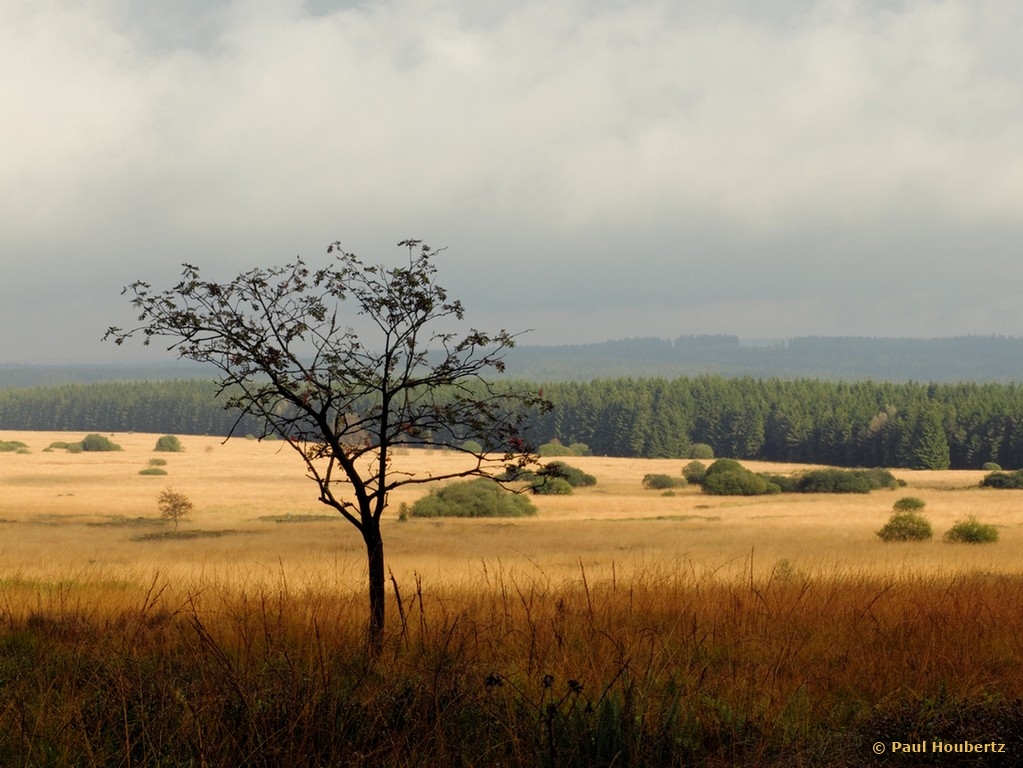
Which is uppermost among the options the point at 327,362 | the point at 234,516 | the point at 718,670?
the point at 327,362

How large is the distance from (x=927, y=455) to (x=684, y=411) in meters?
40.7

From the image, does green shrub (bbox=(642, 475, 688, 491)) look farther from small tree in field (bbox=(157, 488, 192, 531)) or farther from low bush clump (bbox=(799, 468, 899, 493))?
small tree in field (bbox=(157, 488, 192, 531))

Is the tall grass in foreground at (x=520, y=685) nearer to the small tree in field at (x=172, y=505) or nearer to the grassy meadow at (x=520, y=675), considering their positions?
the grassy meadow at (x=520, y=675)

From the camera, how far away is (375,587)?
8.15 metres

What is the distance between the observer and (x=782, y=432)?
465ft

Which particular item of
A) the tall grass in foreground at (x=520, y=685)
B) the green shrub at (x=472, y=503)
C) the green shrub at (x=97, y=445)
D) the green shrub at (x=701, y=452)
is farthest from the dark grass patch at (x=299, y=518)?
the green shrub at (x=97, y=445)

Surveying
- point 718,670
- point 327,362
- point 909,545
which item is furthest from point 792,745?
point 909,545

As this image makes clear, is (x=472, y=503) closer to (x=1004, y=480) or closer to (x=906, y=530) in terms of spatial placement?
(x=906, y=530)

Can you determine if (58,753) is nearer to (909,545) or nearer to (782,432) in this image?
(909,545)

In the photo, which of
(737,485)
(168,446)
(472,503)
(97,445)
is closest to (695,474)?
(737,485)

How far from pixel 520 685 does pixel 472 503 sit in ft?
181

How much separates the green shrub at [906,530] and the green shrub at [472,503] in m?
23.0

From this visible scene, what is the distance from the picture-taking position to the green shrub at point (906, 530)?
1709 inches

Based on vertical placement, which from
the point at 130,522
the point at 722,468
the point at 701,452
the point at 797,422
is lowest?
the point at 130,522
